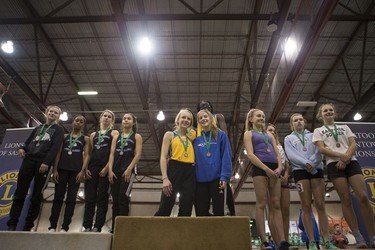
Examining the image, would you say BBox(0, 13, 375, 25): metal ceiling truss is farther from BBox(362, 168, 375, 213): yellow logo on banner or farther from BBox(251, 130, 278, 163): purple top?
BBox(251, 130, 278, 163): purple top

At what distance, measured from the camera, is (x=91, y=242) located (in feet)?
9.05

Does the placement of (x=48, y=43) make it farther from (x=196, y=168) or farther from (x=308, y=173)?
(x=308, y=173)

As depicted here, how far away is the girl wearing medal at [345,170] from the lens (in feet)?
11.1

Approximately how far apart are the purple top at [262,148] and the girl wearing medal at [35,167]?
8.23 ft

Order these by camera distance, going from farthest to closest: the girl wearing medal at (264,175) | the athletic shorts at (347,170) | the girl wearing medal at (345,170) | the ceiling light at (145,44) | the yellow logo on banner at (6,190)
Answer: the ceiling light at (145,44), the yellow logo on banner at (6,190), the athletic shorts at (347,170), the girl wearing medal at (345,170), the girl wearing medal at (264,175)

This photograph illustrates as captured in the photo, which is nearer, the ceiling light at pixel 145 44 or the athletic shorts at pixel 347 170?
the athletic shorts at pixel 347 170

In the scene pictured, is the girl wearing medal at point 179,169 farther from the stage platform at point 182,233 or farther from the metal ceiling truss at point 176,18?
the metal ceiling truss at point 176,18

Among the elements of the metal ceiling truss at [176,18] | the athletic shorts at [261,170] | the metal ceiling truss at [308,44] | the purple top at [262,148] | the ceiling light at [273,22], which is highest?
the metal ceiling truss at [176,18]

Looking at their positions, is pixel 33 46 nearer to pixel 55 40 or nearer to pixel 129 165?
pixel 55 40

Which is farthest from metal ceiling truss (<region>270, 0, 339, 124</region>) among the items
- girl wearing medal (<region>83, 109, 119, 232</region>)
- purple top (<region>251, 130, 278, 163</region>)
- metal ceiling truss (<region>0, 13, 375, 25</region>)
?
girl wearing medal (<region>83, 109, 119, 232</region>)

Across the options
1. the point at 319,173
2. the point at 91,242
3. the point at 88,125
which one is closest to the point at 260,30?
the point at 319,173

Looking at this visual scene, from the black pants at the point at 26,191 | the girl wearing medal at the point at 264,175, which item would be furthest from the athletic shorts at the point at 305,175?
the black pants at the point at 26,191

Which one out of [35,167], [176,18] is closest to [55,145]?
[35,167]

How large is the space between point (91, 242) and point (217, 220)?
116 cm
